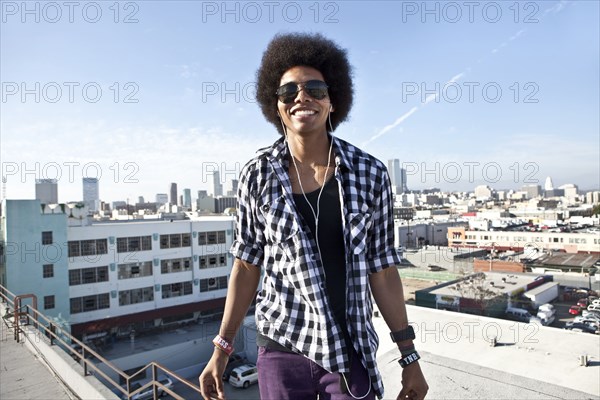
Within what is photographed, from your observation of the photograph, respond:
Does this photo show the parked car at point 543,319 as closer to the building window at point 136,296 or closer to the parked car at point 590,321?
the parked car at point 590,321

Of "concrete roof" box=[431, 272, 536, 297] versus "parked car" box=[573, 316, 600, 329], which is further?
"concrete roof" box=[431, 272, 536, 297]

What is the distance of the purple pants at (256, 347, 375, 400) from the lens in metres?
1.43

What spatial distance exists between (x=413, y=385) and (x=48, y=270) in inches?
867

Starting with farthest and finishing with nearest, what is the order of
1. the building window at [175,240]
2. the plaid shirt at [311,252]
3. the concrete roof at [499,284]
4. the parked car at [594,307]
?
1. the building window at [175,240]
2. the parked car at [594,307]
3. the concrete roof at [499,284]
4. the plaid shirt at [311,252]

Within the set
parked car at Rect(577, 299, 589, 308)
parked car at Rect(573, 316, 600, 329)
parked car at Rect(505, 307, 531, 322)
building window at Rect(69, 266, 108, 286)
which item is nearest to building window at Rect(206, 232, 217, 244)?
building window at Rect(69, 266, 108, 286)

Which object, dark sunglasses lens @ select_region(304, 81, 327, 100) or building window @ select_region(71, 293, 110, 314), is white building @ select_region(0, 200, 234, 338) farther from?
dark sunglasses lens @ select_region(304, 81, 327, 100)

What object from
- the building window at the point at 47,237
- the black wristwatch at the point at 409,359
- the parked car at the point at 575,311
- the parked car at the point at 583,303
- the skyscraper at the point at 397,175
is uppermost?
the skyscraper at the point at 397,175

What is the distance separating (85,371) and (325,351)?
3.81m

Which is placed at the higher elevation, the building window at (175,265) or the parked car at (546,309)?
the building window at (175,265)

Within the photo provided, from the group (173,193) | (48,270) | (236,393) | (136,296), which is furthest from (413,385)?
(173,193)

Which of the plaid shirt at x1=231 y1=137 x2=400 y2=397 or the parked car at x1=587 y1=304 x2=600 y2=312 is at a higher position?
the plaid shirt at x1=231 y1=137 x2=400 y2=397

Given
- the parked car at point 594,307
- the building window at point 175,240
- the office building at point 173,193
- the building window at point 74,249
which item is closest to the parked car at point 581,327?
the parked car at point 594,307

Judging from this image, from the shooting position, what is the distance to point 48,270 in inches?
755

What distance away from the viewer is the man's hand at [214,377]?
1654mm
